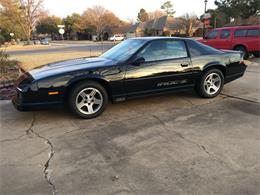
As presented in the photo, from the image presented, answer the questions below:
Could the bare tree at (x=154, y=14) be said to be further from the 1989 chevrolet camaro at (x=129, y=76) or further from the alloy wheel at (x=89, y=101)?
the alloy wheel at (x=89, y=101)

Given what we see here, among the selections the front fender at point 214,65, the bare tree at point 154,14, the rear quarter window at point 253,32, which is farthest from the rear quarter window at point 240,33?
the bare tree at point 154,14

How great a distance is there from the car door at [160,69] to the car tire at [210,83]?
0.96 feet

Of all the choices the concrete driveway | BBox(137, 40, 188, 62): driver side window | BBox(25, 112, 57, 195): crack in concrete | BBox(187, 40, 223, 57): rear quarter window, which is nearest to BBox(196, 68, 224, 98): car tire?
the concrete driveway

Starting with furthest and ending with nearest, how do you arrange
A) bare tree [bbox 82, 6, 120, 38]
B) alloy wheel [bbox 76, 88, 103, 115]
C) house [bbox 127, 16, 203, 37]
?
bare tree [bbox 82, 6, 120, 38] → house [bbox 127, 16, 203, 37] → alloy wheel [bbox 76, 88, 103, 115]

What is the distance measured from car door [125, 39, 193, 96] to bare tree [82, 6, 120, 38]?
6607 cm

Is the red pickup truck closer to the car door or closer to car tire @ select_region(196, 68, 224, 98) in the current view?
car tire @ select_region(196, 68, 224, 98)

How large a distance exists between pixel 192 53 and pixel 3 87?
17.3 ft

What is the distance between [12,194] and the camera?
9.04ft

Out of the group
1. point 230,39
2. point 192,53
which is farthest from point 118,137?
point 230,39

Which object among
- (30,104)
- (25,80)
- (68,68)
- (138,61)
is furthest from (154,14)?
(30,104)

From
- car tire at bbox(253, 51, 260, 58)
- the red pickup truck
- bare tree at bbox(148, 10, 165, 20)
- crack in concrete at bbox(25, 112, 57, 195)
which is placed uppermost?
bare tree at bbox(148, 10, 165, 20)

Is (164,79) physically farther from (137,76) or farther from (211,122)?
(211,122)

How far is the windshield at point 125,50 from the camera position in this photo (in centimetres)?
521

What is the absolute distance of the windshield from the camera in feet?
17.1
